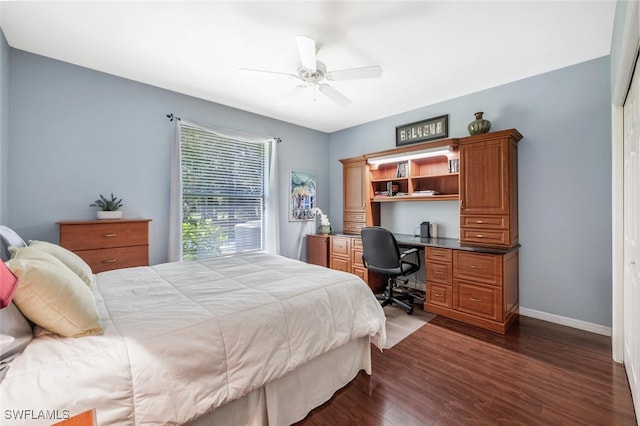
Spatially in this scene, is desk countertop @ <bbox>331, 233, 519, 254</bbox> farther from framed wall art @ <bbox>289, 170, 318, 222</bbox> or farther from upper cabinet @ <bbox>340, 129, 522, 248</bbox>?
framed wall art @ <bbox>289, 170, 318, 222</bbox>

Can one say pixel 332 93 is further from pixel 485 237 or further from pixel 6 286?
pixel 6 286

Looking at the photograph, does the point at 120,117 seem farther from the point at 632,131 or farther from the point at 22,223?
the point at 632,131

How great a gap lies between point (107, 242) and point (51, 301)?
175 cm

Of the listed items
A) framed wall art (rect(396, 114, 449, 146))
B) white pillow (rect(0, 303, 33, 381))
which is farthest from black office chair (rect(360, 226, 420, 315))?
white pillow (rect(0, 303, 33, 381))

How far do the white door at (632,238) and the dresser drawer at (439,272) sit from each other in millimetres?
1302

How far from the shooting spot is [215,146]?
3627 millimetres

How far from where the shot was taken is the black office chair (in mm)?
3066

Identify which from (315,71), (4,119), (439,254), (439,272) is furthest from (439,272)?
(4,119)

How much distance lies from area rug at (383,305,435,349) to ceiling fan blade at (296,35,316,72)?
8.32ft

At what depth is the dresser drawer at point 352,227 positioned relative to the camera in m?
4.29

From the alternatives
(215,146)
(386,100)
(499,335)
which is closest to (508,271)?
(499,335)

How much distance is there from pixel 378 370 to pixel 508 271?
5.74 feet

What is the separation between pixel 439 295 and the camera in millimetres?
3090

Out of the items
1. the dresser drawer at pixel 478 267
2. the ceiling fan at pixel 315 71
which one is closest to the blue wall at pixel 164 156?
the dresser drawer at pixel 478 267
